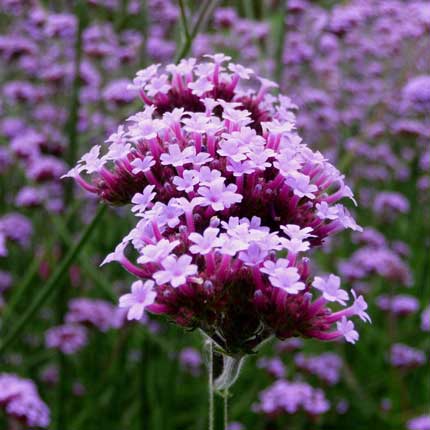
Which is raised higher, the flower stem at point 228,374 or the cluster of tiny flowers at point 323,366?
the flower stem at point 228,374

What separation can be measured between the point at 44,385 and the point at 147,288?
198cm

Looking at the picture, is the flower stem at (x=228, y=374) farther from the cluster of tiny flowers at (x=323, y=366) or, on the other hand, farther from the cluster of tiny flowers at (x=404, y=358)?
the cluster of tiny flowers at (x=404, y=358)

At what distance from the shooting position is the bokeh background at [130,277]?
2.25m

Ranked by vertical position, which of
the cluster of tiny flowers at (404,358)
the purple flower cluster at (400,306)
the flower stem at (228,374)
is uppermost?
the flower stem at (228,374)

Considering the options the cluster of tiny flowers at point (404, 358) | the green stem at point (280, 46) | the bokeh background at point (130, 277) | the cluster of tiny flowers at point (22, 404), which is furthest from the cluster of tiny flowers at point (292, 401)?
the green stem at point (280, 46)

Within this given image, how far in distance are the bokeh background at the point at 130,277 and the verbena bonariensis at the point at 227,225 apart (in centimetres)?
52

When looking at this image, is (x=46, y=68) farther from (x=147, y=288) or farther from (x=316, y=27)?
(x=147, y=288)

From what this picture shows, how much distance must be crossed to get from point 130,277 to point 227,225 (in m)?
2.06

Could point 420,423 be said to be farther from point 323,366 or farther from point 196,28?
point 196,28

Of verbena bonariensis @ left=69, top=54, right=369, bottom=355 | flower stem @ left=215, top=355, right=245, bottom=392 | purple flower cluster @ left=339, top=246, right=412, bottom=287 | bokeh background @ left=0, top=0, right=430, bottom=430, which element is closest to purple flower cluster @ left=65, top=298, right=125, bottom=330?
bokeh background @ left=0, top=0, right=430, bottom=430

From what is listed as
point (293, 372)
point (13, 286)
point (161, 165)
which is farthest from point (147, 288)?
point (13, 286)

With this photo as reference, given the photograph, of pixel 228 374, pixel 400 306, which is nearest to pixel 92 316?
pixel 400 306

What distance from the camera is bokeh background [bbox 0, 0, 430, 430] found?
7.39 feet

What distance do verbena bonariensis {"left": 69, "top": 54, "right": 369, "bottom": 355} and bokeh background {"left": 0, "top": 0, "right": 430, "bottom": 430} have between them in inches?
20.6
